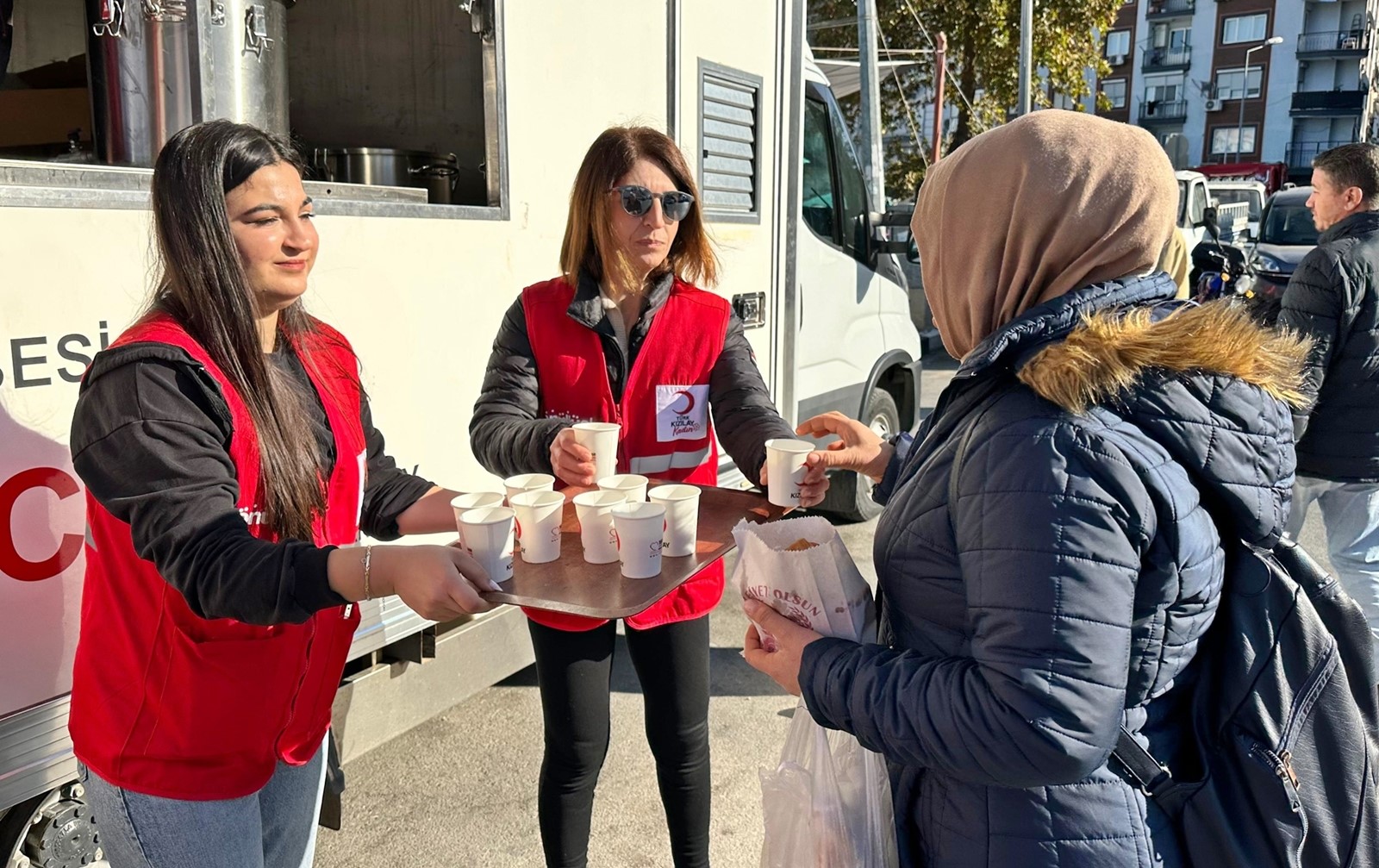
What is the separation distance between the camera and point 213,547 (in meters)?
1.45

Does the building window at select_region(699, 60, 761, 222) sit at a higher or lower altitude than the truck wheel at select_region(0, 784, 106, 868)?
higher

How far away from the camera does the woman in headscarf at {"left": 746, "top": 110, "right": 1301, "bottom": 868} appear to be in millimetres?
1159

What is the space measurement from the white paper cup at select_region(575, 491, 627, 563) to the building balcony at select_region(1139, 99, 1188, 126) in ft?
191

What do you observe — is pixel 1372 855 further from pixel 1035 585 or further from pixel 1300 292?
pixel 1300 292

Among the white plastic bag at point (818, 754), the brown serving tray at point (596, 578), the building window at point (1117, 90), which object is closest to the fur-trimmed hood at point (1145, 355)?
the white plastic bag at point (818, 754)

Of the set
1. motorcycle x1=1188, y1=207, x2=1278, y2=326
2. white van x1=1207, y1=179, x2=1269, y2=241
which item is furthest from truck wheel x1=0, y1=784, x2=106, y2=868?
white van x1=1207, y1=179, x2=1269, y2=241

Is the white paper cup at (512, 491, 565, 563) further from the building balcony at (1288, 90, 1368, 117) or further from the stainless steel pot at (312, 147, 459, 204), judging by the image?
the building balcony at (1288, 90, 1368, 117)

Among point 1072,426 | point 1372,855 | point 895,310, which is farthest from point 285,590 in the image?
point 895,310

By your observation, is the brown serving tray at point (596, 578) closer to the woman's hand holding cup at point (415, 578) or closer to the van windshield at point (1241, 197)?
the woman's hand holding cup at point (415, 578)

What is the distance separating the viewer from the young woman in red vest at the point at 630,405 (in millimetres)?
2357

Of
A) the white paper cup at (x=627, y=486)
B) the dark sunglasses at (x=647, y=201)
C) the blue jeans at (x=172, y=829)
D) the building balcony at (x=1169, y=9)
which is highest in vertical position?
the building balcony at (x=1169, y=9)

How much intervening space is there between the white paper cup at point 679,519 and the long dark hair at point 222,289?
64 cm

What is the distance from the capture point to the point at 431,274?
2.94m

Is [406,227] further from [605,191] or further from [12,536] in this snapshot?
[12,536]
